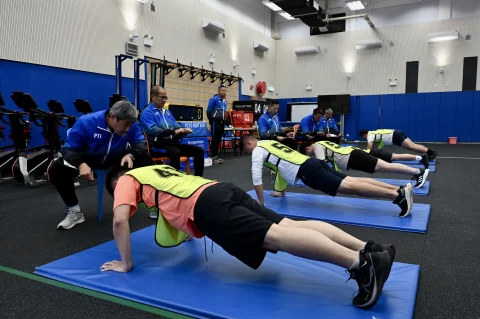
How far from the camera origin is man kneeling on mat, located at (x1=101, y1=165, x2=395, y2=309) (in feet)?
4.73

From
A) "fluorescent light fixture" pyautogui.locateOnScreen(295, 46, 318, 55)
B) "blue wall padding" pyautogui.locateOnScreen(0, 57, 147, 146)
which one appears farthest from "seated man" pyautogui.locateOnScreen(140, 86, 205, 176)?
"fluorescent light fixture" pyautogui.locateOnScreen(295, 46, 318, 55)

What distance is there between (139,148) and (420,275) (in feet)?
7.49

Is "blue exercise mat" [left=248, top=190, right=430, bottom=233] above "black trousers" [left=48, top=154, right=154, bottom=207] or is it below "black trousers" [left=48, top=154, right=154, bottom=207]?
below

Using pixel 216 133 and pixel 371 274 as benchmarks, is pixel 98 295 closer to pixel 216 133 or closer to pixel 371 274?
pixel 371 274

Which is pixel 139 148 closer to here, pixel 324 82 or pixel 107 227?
pixel 107 227

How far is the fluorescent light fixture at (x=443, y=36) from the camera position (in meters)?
11.8

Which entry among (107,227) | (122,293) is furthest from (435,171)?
(122,293)

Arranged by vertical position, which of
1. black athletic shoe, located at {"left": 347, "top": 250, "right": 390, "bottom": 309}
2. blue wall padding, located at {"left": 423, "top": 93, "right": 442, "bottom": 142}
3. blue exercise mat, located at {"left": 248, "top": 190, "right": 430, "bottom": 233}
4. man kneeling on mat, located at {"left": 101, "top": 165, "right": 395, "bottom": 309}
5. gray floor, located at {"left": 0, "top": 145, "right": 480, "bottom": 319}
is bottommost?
gray floor, located at {"left": 0, "top": 145, "right": 480, "bottom": 319}

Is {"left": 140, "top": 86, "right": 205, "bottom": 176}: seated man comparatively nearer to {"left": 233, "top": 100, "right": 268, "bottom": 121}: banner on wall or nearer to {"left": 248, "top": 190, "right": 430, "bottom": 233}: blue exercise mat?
{"left": 248, "top": 190, "right": 430, "bottom": 233}: blue exercise mat

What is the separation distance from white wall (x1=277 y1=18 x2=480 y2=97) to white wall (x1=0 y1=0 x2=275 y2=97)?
3.60 m

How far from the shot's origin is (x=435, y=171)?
5883mm

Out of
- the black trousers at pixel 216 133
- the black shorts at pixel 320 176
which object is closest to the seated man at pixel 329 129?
the black trousers at pixel 216 133

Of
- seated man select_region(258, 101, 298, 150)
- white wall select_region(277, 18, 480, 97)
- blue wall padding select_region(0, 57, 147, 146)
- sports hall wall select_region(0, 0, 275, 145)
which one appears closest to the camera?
seated man select_region(258, 101, 298, 150)

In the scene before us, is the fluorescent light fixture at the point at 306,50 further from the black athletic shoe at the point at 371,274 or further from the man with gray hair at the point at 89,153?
the black athletic shoe at the point at 371,274
